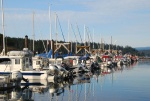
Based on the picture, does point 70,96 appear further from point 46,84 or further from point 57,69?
point 57,69

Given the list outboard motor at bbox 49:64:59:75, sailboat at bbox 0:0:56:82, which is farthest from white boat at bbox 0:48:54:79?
outboard motor at bbox 49:64:59:75

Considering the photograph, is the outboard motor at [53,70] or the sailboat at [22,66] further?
the outboard motor at [53,70]

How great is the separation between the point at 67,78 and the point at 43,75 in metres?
8.61

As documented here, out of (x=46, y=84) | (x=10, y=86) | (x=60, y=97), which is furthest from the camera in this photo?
(x=46, y=84)

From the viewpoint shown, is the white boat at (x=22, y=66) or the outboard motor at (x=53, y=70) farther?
the outboard motor at (x=53, y=70)

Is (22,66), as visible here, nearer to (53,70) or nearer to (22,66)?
(22,66)

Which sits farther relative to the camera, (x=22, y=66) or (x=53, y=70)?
(x=53, y=70)

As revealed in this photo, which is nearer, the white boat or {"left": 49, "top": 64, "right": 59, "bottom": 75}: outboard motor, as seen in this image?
the white boat

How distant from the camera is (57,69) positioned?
49156 mm

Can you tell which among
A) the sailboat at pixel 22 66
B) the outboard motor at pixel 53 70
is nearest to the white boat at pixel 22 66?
the sailboat at pixel 22 66

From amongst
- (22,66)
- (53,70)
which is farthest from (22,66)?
(53,70)

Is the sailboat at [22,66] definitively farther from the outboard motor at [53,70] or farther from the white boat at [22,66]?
the outboard motor at [53,70]

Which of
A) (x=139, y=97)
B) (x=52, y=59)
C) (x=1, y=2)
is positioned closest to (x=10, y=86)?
(x=139, y=97)

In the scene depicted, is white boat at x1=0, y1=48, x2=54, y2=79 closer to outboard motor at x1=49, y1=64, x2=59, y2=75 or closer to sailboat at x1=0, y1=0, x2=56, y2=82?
sailboat at x1=0, y1=0, x2=56, y2=82
